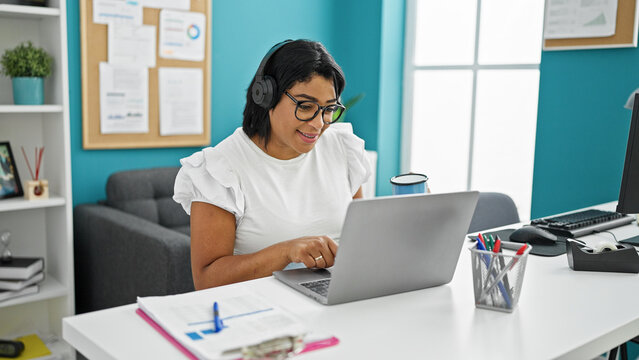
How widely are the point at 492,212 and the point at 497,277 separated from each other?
1.17m

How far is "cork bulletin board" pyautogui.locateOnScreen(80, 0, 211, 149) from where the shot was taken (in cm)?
312

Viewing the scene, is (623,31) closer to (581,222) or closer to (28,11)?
(581,222)

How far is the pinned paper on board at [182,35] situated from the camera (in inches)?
132

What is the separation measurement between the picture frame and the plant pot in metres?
0.24

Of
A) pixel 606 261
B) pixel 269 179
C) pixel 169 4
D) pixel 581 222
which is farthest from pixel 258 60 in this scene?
pixel 606 261

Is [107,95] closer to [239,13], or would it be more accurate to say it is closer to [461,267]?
[239,13]

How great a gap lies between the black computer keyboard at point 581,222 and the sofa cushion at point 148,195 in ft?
6.39

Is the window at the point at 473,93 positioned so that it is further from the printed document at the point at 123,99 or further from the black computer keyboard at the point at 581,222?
the printed document at the point at 123,99

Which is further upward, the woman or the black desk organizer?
the woman

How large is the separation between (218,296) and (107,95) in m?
2.31

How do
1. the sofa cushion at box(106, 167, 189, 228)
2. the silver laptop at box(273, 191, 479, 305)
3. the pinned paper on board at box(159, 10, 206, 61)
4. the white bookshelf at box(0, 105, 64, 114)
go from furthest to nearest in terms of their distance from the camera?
1. the pinned paper on board at box(159, 10, 206, 61)
2. the sofa cushion at box(106, 167, 189, 228)
3. the white bookshelf at box(0, 105, 64, 114)
4. the silver laptop at box(273, 191, 479, 305)

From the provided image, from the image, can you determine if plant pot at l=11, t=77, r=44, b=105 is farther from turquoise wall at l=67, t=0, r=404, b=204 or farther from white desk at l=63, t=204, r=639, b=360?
white desk at l=63, t=204, r=639, b=360

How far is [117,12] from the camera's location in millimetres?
3172

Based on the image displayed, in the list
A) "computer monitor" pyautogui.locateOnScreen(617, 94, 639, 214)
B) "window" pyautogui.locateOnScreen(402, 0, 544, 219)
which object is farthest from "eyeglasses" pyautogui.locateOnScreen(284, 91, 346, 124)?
"window" pyautogui.locateOnScreen(402, 0, 544, 219)
